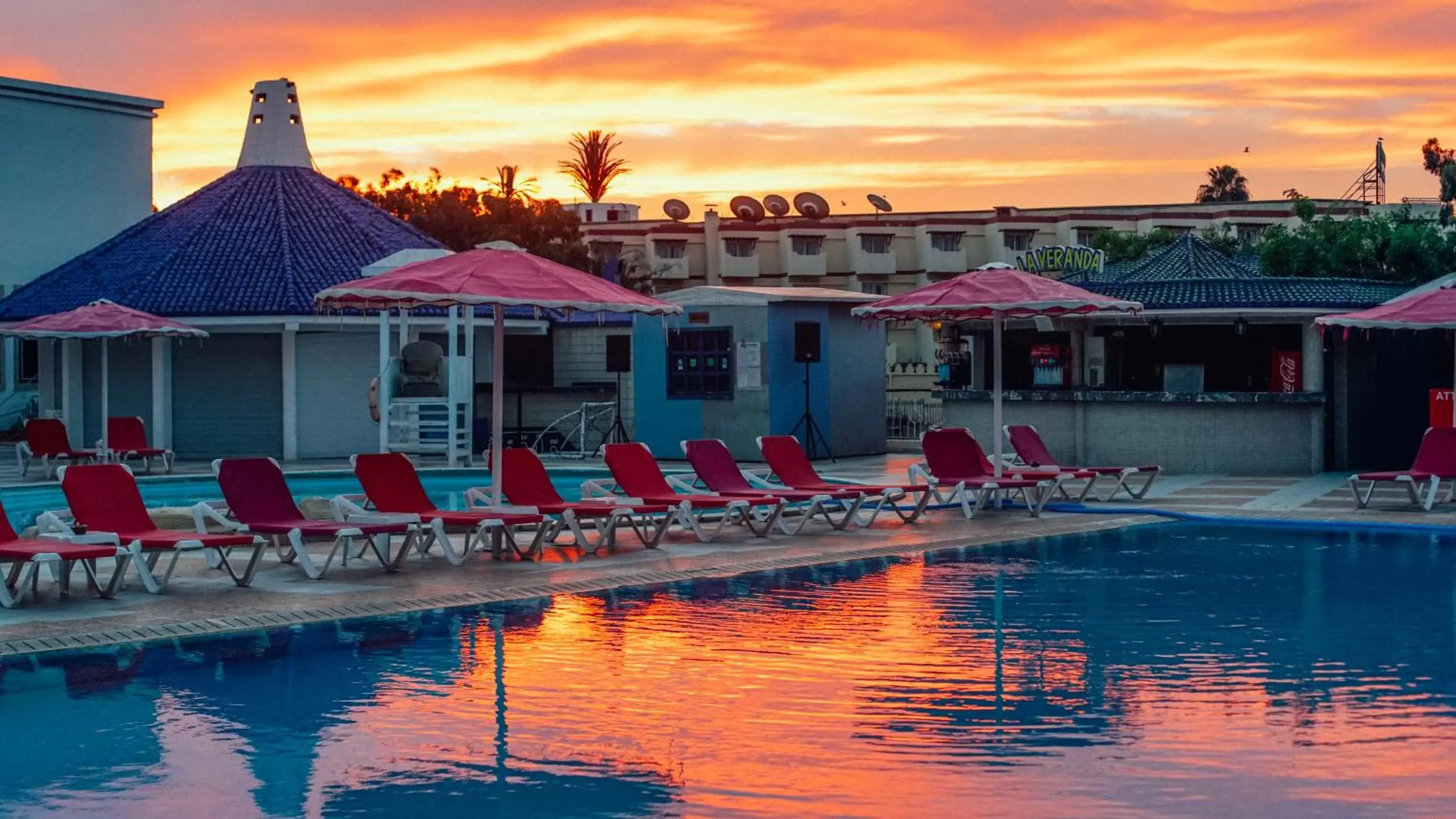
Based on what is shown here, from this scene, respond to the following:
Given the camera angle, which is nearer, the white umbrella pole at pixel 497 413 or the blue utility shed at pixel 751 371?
the white umbrella pole at pixel 497 413

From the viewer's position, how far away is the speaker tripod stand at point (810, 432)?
90.8 feet

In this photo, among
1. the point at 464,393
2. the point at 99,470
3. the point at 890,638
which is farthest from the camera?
the point at 464,393

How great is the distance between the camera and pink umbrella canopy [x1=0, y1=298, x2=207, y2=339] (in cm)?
2669

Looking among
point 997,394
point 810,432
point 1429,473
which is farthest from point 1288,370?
point 997,394

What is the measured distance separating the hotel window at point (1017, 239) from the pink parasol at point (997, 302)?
187ft

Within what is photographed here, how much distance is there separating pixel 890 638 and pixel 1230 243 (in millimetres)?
50083

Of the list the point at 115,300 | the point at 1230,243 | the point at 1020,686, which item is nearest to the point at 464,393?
the point at 115,300

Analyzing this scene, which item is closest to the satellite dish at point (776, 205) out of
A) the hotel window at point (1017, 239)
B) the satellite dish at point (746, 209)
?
the satellite dish at point (746, 209)

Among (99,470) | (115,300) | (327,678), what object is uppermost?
(115,300)

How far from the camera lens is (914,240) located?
78250 mm

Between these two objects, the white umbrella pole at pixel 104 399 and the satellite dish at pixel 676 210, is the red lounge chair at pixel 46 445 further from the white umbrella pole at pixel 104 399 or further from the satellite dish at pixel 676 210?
the satellite dish at pixel 676 210

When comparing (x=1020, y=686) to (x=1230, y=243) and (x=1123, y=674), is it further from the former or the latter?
(x=1230, y=243)

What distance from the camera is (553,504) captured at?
16.2 m

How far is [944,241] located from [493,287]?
208 feet
